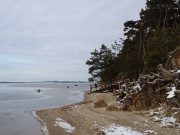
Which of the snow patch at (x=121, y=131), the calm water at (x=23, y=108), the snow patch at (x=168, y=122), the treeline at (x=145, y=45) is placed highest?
the treeline at (x=145, y=45)

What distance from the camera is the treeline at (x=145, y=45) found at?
1223cm

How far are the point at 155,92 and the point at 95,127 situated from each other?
16.0ft

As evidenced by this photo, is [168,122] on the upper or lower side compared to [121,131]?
upper

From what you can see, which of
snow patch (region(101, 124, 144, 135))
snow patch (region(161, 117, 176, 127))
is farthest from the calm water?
snow patch (region(161, 117, 176, 127))

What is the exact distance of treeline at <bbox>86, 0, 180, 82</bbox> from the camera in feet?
40.1

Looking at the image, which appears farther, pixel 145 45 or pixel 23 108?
pixel 145 45

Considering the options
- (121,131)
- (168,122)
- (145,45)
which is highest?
(145,45)

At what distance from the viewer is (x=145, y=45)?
58.2 feet

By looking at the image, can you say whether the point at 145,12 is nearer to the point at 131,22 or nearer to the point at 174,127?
the point at 131,22

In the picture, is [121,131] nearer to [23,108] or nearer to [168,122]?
[168,122]

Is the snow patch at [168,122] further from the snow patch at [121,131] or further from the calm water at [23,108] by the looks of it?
the calm water at [23,108]

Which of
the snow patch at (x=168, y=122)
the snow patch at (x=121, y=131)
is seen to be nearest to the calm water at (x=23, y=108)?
the snow patch at (x=121, y=131)

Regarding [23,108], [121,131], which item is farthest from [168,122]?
[23,108]

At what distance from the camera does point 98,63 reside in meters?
25.1
